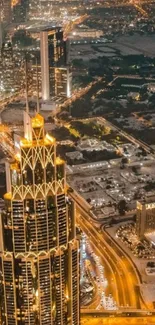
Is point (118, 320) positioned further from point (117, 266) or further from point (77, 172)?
point (77, 172)

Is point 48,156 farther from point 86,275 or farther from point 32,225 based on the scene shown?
point 86,275

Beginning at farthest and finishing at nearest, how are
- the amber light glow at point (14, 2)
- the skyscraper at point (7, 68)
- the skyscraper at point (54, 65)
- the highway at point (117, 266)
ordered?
the amber light glow at point (14, 2) → the skyscraper at point (7, 68) → the skyscraper at point (54, 65) → the highway at point (117, 266)

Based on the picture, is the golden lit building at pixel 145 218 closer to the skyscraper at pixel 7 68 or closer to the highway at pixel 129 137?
the highway at pixel 129 137

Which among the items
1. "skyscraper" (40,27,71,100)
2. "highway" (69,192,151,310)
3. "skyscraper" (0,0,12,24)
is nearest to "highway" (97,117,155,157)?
"skyscraper" (40,27,71,100)

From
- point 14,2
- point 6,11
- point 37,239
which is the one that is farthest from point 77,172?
point 14,2

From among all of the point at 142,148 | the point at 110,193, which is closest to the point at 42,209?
the point at 110,193

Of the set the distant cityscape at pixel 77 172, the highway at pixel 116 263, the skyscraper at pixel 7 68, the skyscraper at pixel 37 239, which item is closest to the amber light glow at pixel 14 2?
the distant cityscape at pixel 77 172
